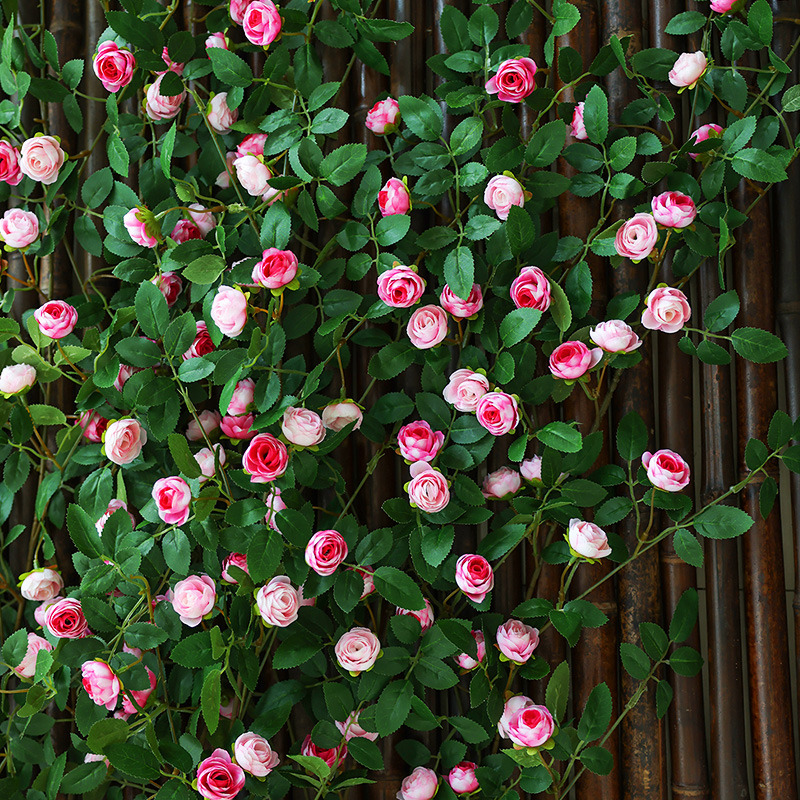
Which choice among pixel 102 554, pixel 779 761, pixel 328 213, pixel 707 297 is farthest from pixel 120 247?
pixel 779 761

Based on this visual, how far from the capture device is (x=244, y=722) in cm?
98

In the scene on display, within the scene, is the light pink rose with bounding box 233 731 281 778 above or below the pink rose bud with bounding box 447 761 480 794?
above

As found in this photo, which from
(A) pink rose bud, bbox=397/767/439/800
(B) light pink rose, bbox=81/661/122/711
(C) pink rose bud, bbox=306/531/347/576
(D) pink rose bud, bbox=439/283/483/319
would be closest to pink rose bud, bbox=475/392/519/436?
(D) pink rose bud, bbox=439/283/483/319

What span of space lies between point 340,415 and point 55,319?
0.45m

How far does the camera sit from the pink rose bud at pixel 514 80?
92 cm

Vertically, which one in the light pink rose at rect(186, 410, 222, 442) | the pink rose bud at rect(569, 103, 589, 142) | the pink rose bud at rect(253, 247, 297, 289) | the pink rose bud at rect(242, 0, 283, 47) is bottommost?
the light pink rose at rect(186, 410, 222, 442)

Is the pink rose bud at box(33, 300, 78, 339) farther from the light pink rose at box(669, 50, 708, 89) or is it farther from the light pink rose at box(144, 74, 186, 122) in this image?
the light pink rose at box(669, 50, 708, 89)

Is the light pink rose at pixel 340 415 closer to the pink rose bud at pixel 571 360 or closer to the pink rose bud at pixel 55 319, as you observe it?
the pink rose bud at pixel 571 360

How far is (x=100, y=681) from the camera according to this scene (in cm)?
91

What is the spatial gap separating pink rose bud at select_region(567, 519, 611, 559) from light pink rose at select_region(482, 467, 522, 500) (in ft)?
0.33

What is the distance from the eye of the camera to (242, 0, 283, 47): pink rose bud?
95cm

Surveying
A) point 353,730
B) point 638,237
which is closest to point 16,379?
point 353,730

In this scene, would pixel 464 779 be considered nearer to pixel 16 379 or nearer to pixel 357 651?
pixel 357 651

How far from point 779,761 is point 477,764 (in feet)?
1.42
